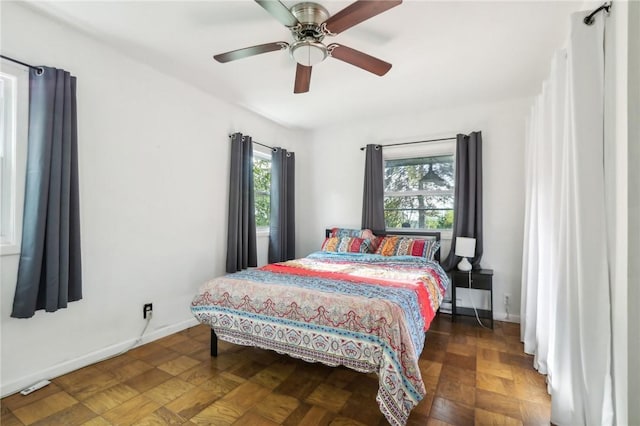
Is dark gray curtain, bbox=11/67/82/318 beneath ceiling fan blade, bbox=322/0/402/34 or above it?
beneath

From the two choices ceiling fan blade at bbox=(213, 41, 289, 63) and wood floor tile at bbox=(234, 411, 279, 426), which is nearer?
wood floor tile at bbox=(234, 411, 279, 426)

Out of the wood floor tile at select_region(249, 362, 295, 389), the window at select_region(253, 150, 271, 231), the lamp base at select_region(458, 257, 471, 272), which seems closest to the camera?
the wood floor tile at select_region(249, 362, 295, 389)

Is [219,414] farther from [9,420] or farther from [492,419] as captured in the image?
[492,419]

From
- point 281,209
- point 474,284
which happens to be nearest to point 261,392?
point 474,284

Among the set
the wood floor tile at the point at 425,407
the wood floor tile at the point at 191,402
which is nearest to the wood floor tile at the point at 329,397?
the wood floor tile at the point at 425,407

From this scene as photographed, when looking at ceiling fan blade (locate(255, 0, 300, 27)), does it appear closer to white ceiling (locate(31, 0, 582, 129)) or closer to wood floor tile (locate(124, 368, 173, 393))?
white ceiling (locate(31, 0, 582, 129))

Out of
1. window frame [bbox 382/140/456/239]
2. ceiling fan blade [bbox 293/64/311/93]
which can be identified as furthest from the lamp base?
ceiling fan blade [bbox 293/64/311/93]

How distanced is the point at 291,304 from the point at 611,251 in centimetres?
170

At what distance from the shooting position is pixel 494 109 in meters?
3.53

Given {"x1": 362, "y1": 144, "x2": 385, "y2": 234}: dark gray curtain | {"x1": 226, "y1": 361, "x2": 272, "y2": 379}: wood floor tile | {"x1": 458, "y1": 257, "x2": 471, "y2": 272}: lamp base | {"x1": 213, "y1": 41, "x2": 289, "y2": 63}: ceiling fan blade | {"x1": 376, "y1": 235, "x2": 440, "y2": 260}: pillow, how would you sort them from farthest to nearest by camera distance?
{"x1": 362, "y1": 144, "x2": 385, "y2": 234}: dark gray curtain < {"x1": 376, "y1": 235, "x2": 440, "y2": 260}: pillow < {"x1": 458, "y1": 257, "x2": 471, "y2": 272}: lamp base < {"x1": 226, "y1": 361, "x2": 272, "y2": 379}: wood floor tile < {"x1": 213, "y1": 41, "x2": 289, "y2": 63}: ceiling fan blade

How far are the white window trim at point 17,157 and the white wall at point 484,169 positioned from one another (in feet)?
10.8

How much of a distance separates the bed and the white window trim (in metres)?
1.23

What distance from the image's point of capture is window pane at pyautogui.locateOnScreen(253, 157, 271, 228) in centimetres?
416

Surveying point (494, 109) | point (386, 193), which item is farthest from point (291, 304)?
point (494, 109)
